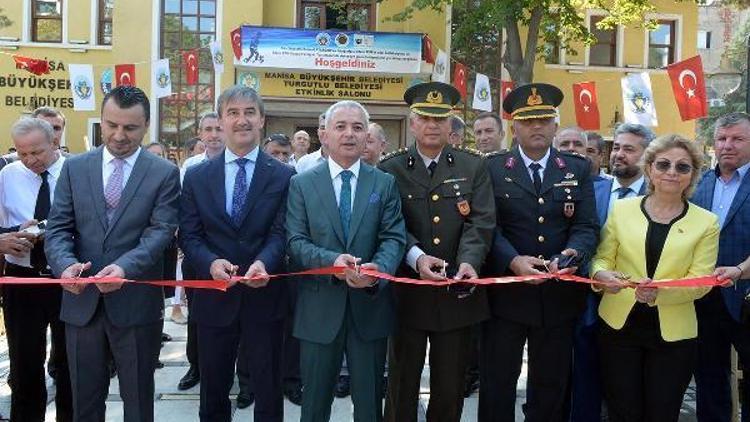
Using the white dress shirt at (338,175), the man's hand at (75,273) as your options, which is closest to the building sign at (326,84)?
the white dress shirt at (338,175)

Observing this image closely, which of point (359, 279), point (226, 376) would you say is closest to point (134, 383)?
point (226, 376)

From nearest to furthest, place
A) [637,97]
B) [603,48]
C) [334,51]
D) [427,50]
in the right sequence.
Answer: [637,97], [334,51], [427,50], [603,48]

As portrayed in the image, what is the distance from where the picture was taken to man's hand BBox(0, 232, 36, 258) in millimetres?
4105

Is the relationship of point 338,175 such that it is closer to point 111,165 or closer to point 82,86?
point 111,165

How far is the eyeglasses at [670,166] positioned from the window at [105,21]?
655 inches

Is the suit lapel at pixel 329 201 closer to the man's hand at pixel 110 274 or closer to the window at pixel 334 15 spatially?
the man's hand at pixel 110 274

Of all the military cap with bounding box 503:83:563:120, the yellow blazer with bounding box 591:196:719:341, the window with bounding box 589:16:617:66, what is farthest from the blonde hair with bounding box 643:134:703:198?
the window with bounding box 589:16:617:66

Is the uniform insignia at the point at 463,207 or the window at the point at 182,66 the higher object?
the window at the point at 182,66

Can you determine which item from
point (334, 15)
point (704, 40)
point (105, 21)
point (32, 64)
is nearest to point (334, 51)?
point (334, 15)

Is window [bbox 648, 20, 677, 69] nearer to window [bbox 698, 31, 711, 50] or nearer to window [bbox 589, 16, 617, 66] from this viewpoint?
window [bbox 589, 16, 617, 66]

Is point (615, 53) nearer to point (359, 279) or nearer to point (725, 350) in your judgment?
point (725, 350)

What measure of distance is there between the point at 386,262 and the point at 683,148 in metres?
1.78

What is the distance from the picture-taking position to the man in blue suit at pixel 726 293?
4.36 meters

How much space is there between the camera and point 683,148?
3.81 m
